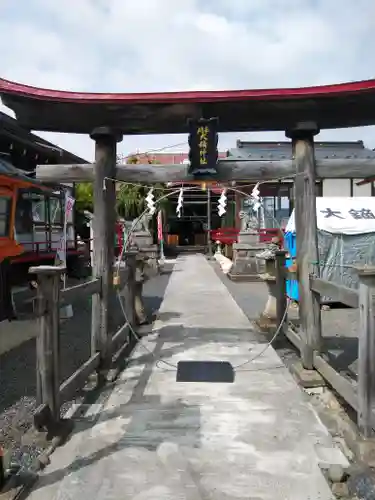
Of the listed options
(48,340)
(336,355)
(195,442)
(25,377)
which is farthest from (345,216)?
(48,340)

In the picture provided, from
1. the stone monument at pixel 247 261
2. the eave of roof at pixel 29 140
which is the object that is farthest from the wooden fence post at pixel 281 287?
the stone monument at pixel 247 261

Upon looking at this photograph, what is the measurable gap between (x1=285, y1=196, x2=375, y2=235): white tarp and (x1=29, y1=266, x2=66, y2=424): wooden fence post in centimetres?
741

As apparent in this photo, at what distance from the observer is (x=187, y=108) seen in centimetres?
554

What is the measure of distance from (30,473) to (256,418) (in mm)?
2000

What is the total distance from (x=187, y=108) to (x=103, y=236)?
6.11 ft

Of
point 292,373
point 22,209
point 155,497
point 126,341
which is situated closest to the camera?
point 155,497

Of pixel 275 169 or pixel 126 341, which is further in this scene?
pixel 126 341

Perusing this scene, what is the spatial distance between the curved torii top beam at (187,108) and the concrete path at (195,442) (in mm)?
3095

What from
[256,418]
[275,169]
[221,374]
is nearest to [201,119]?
[275,169]

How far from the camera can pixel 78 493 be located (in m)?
2.98

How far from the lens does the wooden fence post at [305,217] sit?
5.39 metres

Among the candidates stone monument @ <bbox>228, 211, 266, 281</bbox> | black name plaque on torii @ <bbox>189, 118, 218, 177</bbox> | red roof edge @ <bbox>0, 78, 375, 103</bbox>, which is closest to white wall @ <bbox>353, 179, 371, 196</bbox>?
stone monument @ <bbox>228, 211, 266, 281</bbox>

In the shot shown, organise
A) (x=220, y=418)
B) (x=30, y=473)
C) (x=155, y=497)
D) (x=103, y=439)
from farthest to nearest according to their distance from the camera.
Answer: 1. (x=220, y=418)
2. (x=103, y=439)
3. (x=30, y=473)
4. (x=155, y=497)

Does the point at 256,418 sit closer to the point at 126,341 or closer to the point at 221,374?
the point at 221,374
